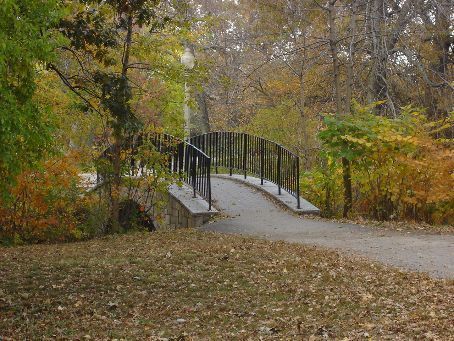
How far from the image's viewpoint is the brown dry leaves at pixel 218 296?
18.1 ft

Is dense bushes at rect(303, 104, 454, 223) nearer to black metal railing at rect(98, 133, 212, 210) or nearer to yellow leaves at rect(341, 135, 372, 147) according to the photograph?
yellow leaves at rect(341, 135, 372, 147)

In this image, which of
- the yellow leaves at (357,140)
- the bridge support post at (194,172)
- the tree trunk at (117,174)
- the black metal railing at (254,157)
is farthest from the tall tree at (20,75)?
the black metal railing at (254,157)

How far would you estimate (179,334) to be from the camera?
5.52 m

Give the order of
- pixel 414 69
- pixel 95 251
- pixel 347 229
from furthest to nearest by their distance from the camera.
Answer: pixel 414 69 < pixel 347 229 < pixel 95 251

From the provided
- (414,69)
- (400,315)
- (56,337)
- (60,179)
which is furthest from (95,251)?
(414,69)

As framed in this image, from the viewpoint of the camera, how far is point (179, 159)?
13852mm

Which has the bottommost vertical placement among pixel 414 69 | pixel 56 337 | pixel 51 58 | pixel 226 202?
pixel 56 337

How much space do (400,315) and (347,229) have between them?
5.70m

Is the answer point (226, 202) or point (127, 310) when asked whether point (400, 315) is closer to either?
point (127, 310)

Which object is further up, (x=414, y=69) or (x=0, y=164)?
(x=414, y=69)

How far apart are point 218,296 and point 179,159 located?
7.32 meters

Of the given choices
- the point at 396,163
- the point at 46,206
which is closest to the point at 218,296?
the point at 46,206

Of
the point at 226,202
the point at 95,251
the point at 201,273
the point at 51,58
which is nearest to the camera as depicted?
the point at 51,58

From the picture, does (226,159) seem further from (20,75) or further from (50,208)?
(20,75)
